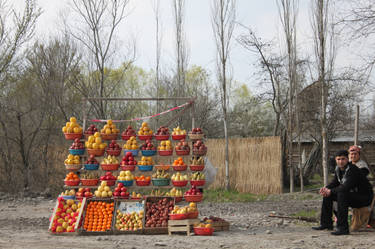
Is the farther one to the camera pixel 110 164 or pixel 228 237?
pixel 110 164

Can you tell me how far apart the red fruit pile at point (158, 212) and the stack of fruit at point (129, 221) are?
0.54 feet

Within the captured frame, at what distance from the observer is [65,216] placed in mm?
8734

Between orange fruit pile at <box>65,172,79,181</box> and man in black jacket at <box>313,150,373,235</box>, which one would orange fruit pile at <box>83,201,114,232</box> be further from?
man in black jacket at <box>313,150,373,235</box>

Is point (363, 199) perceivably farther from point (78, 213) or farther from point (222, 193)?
point (222, 193)

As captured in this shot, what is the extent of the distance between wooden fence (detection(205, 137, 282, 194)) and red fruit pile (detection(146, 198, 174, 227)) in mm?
7571

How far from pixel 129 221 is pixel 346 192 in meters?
4.20

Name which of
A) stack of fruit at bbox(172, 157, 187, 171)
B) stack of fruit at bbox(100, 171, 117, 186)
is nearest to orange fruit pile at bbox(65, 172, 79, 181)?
stack of fruit at bbox(100, 171, 117, 186)

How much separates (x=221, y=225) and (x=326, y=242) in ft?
8.33

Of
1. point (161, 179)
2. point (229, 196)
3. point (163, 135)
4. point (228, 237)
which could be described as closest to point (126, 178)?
point (161, 179)

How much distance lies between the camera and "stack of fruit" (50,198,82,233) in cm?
844

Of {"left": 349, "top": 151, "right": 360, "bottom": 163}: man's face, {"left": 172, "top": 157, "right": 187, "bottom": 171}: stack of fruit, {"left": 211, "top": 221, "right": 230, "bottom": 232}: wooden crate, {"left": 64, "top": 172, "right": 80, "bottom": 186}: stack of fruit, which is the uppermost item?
{"left": 349, "top": 151, "right": 360, "bottom": 163}: man's face

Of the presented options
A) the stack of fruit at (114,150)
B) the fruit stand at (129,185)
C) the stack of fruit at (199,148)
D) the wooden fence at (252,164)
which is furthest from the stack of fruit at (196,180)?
the wooden fence at (252,164)

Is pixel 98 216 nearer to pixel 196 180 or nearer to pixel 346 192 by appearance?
pixel 196 180

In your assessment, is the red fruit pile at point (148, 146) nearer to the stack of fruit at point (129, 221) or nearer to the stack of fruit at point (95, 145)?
the stack of fruit at point (95, 145)
